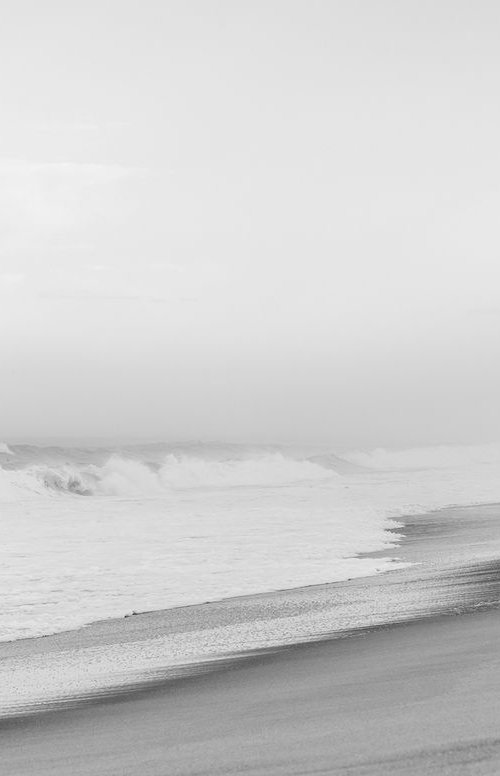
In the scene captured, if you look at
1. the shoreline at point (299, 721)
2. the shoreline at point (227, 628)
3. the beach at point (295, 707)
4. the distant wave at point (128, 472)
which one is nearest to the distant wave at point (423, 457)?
the distant wave at point (128, 472)

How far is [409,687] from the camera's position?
3.80 metres

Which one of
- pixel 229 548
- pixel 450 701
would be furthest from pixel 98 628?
pixel 229 548

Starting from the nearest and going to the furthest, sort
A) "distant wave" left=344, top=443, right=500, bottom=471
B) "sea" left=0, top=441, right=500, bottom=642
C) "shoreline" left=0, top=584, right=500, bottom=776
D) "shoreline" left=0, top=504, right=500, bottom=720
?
"shoreline" left=0, top=584, right=500, bottom=776, "shoreline" left=0, top=504, right=500, bottom=720, "sea" left=0, top=441, right=500, bottom=642, "distant wave" left=344, top=443, right=500, bottom=471

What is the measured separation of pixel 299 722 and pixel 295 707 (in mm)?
309

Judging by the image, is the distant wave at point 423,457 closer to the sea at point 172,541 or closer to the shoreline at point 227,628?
the sea at point 172,541

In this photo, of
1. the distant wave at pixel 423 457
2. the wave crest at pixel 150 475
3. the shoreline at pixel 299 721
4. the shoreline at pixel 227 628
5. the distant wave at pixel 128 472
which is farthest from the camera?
the distant wave at pixel 423 457

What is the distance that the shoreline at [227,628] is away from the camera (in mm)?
4801

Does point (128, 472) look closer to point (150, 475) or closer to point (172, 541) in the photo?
point (150, 475)

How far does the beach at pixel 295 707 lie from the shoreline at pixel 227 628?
→ 0.11 feet

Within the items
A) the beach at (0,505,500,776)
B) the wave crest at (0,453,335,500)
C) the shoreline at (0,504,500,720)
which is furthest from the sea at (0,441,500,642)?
the beach at (0,505,500,776)

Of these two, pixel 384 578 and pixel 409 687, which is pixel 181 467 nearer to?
pixel 384 578

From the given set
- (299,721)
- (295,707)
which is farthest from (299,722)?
(295,707)

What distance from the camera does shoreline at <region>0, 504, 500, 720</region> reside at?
480 cm

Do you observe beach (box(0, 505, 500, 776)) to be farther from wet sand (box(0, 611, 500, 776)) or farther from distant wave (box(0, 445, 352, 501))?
distant wave (box(0, 445, 352, 501))
